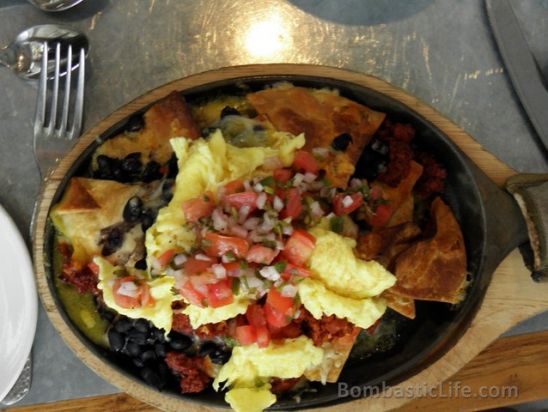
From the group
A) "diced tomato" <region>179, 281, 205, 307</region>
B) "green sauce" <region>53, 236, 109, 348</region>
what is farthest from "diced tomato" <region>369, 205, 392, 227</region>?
"green sauce" <region>53, 236, 109, 348</region>

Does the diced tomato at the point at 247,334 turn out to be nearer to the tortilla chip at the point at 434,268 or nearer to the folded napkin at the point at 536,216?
the tortilla chip at the point at 434,268

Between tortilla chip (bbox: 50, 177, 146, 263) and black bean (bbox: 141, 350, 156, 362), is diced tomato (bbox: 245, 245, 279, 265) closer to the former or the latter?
tortilla chip (bbox: 50, 177, 146, 263)

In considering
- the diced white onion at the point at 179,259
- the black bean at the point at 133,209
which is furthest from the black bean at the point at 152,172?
the diced white onion at the point at 179,259

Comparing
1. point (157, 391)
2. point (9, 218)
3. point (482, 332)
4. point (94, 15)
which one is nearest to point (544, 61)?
point (482, 332)

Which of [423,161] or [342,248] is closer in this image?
[342,248]

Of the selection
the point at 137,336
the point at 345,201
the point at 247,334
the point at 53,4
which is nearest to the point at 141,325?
the point at 137,336

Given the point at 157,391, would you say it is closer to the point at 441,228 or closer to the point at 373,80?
the point at 441,228
